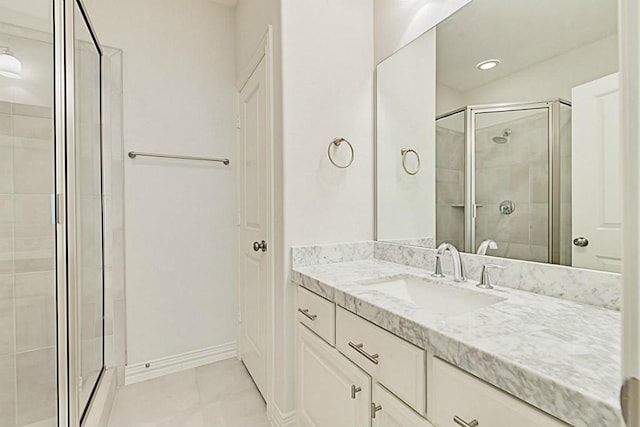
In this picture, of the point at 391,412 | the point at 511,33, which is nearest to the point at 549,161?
the point at 511,33

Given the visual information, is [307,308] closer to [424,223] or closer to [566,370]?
[424,223]

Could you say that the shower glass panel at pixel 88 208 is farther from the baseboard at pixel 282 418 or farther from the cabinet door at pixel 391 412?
the cabinet door at pixel 391 412

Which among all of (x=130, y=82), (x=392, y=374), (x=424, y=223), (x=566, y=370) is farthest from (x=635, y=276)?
(x=130, y=82)

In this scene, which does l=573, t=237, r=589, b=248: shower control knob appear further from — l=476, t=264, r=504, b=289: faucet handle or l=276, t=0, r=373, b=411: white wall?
l=276, t=0, r=373, b=411: white wall

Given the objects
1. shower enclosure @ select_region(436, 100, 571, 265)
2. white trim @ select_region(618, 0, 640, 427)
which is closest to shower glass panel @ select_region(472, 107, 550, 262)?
shower enclosure @ select_region(436, 100, 571, 265)

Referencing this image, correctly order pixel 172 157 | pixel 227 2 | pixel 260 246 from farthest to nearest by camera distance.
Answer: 1. pixel 227 2
2. pixel 172 157
3. pixel 260 246

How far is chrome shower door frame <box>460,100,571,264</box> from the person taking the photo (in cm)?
104

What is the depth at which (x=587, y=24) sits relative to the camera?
97 cm

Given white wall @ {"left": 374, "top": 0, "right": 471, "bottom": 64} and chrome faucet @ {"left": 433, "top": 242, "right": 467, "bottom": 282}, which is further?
white wall @ {"left": 374, "top": 0, "right": 471, "bottom": 64}

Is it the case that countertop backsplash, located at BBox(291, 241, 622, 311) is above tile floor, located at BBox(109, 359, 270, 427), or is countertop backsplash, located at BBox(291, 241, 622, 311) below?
above

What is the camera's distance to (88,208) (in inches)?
65.6

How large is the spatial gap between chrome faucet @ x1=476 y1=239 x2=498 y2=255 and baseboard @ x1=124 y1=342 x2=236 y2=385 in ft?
6.30

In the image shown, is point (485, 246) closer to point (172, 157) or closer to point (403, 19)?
point (403, 19)

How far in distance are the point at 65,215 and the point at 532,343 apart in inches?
65.6
